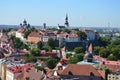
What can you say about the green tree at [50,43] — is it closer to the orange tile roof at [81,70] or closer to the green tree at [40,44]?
the green tree at [40,44]

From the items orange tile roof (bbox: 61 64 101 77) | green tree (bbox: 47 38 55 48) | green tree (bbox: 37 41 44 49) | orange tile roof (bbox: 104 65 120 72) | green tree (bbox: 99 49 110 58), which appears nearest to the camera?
orange tile roof (bbox: 61 64 101 77)

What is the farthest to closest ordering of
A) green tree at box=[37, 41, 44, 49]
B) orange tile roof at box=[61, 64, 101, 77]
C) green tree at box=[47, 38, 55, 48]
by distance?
Result: 1. green tree at box=[47, 38, 55, 48]
2. green tree at box=[37, 41, 44, 49]
3. orange tile roof at box=[61, 64, 101, 77]

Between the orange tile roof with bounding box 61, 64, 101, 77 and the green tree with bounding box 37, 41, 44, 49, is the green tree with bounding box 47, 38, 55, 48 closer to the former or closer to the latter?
the green tree with bounding box 37, 41, 44, 49

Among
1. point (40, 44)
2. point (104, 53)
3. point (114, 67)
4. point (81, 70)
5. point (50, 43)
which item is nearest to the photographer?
point (81, 70)

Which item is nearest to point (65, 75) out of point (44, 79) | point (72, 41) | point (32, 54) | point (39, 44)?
point (44, 79)

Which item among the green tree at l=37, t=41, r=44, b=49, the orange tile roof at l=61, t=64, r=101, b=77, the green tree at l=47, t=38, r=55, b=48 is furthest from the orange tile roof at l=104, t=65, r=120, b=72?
the green tree at l=47, t=38, r=55, b=48

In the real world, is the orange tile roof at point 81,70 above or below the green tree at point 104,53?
above

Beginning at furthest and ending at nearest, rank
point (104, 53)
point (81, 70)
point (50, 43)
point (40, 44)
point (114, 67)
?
point (50, 43)
point (40, 44)
point (104, 53)
point (114, 67)
point (81, 70)

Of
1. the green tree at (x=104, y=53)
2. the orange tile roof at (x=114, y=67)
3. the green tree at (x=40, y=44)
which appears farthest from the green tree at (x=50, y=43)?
the orange tile roof at (x=114, y=67)

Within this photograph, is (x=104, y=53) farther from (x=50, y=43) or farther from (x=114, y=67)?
(x=114, y=67)

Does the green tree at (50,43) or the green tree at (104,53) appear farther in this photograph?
the green tree at (50,43)

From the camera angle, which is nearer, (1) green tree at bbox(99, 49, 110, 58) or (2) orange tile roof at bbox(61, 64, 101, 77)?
(2) orange tile roof at bbox(61, 64, 101, 77)

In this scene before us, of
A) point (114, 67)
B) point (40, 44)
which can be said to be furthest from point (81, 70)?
point (40, 44)

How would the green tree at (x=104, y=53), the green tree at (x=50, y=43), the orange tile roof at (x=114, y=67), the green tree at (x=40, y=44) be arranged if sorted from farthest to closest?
the green tree at (x=50, y=43) < the green tree at (x=40, y=44) < the green tree at (x=104, y=53) < the orange tile roof at (x=114, y=67)
